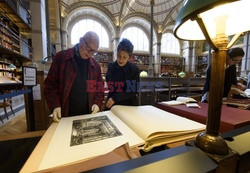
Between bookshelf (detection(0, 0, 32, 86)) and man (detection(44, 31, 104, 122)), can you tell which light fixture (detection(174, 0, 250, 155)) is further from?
bookshelf (detection(0, 0, 32, 86))

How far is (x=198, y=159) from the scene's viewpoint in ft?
0.99

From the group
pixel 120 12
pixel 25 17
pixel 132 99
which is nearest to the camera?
pixel 132 99

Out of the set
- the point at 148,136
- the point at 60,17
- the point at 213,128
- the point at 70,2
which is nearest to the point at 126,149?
the point at 148,136

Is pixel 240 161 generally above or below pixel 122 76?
below

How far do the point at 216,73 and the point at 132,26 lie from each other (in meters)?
11.0

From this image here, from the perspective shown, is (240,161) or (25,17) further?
(25,17)

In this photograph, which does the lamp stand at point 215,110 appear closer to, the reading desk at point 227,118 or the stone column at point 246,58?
the reading desk at point 227,118

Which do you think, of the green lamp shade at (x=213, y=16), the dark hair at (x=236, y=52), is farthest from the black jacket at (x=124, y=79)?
the dark hair at (x=236, y=52)

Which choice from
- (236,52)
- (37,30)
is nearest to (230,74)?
(236,52)

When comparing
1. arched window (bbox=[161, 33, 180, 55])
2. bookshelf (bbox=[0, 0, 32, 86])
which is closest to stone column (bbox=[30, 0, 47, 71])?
bookshelf (bbox=[0, 0, 32, 86])

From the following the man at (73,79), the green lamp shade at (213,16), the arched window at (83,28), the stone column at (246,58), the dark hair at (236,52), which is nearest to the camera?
the green lamp shade at (213,16)

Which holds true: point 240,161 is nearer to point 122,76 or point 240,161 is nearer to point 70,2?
point 122,76

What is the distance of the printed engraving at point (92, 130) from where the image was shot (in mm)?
460

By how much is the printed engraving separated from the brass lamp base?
0.29 metres
